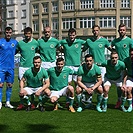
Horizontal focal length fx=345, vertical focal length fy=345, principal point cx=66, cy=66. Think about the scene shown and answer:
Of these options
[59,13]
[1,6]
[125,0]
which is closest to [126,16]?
[125,0]

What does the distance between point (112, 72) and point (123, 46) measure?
0.74 meters

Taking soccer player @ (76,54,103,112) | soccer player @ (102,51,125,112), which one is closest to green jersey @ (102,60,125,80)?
soccer player @ (102,51,125,112)

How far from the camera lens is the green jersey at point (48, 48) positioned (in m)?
8.73

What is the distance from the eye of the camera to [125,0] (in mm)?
50562

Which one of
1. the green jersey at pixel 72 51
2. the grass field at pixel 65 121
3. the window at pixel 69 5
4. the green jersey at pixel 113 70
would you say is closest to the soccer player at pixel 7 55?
the grass field at pixel 65 121

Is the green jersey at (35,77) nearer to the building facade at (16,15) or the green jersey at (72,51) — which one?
the green jersey at (72,51)

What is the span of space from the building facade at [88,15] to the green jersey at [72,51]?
41.0 metres

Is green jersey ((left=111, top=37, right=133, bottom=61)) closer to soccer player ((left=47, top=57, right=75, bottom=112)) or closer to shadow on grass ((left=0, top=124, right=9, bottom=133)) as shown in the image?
soccer player ((left=47, top=57, right=75, bottom=112))

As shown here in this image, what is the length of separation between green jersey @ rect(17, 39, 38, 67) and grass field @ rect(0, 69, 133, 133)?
123 cm

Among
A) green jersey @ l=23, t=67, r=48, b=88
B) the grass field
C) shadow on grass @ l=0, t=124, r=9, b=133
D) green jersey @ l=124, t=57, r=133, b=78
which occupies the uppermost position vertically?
green jersey @ l=124, t=57, r=133, b=78

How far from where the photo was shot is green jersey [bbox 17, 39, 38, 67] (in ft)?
28.0

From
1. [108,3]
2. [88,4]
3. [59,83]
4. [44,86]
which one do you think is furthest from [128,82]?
[88,4]

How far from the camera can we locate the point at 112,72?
8.25 metres

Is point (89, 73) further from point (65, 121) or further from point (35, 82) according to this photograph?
point (65, 121)
